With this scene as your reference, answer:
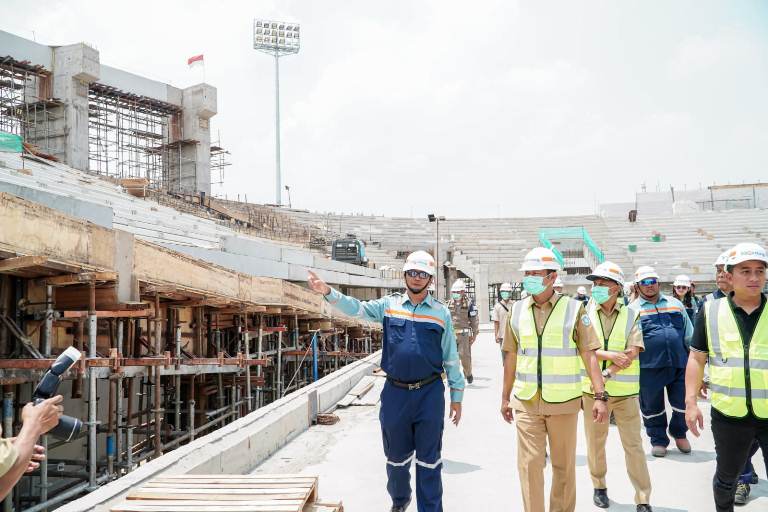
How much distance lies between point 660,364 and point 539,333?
2.90 m

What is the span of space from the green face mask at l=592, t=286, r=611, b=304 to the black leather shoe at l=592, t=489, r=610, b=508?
1514 millimetres

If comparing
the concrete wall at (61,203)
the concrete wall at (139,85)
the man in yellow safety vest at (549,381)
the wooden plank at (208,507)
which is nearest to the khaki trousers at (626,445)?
the man in yellow safety vest at (549,381)

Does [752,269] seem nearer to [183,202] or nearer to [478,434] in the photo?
[478,434]

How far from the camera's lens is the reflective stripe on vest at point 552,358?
3902mm

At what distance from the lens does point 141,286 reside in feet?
28.3

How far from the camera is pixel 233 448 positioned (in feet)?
17.1

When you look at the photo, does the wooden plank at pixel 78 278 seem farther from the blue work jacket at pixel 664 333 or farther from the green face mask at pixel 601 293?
the blue work jacket at pixel 664 333

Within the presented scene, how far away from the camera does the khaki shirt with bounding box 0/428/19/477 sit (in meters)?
2.29

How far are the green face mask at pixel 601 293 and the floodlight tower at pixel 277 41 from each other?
2202 inches

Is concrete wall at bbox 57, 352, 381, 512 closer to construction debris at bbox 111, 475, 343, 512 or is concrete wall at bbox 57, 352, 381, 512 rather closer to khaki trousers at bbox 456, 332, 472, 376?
construction debris at bbox 111, 475, 343, 512

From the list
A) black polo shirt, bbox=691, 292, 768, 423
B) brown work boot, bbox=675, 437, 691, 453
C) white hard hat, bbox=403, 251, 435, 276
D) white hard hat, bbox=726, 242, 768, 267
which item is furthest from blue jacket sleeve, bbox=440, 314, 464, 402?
brown work boot, bbox=675, 437, 691, 453

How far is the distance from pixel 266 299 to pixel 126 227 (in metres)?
5.37

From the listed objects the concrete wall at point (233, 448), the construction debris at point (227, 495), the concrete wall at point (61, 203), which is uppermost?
Answer: the concrete wall at point (61, 203)

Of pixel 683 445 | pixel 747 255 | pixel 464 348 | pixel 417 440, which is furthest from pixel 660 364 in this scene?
pixel 464 348
